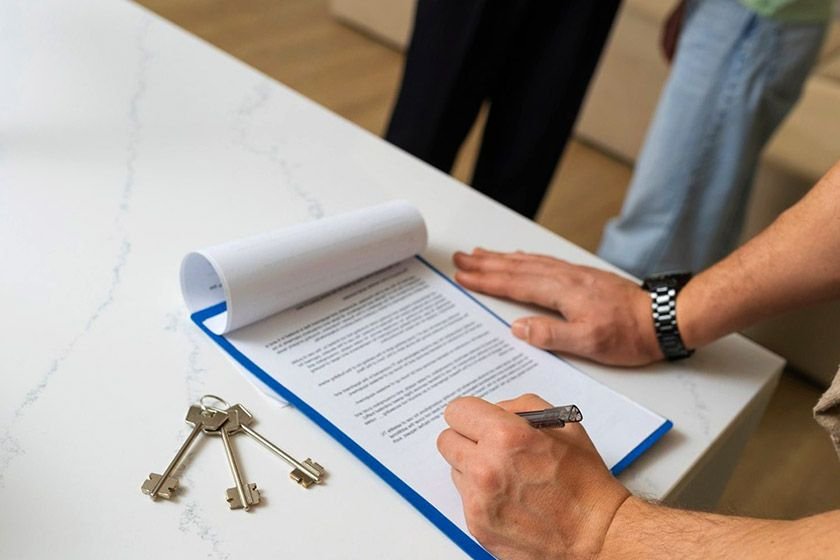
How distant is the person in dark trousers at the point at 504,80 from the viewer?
5.40 ft

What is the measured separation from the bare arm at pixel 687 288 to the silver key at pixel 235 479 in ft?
1.04

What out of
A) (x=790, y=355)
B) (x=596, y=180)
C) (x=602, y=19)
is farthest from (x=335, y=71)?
(x=790, y=355)

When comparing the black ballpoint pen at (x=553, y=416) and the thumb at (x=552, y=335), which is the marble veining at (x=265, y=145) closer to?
the thumb at (x=552, y=335)

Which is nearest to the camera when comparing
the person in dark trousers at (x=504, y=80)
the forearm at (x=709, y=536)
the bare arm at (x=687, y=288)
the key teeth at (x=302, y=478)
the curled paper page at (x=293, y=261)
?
the forearm at (x=709, y=536)

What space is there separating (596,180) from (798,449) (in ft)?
3.25

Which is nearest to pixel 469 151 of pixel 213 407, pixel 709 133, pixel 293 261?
pixel 709 133

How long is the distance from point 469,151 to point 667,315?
171 cm

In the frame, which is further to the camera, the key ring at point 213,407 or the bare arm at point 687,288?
the bare arm at point 687,288

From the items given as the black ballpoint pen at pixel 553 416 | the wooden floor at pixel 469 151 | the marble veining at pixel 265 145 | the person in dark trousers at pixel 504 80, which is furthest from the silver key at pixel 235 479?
the wooden floor at pixel 469 151

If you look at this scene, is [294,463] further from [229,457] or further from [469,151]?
[469,151]

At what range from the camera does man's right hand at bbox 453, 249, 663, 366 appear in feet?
3.13

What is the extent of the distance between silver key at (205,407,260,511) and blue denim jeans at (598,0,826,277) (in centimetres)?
133

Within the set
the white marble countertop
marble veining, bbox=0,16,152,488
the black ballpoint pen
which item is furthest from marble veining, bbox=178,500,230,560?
the black ballpoint pen

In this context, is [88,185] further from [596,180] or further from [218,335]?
[596,180]
